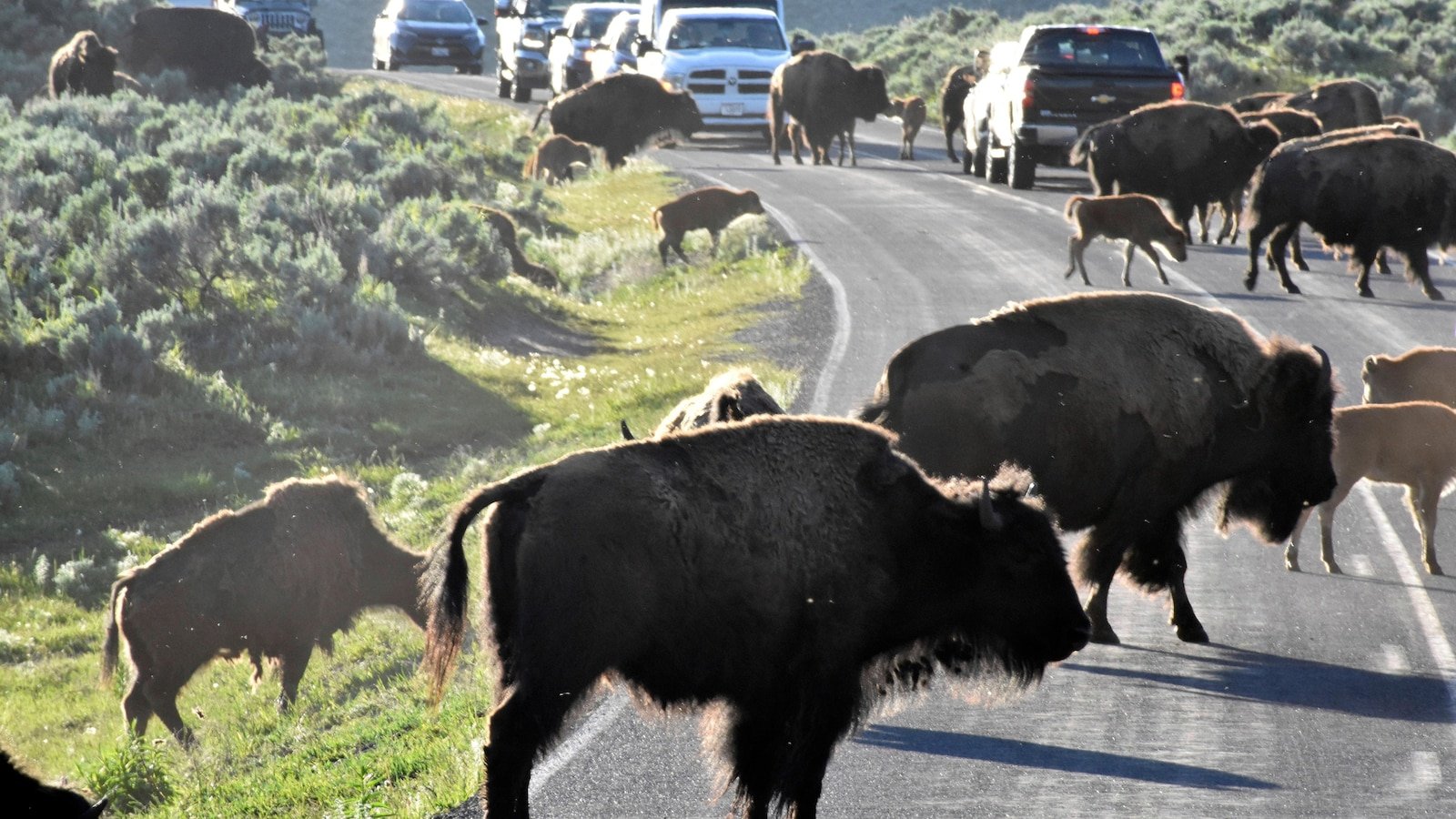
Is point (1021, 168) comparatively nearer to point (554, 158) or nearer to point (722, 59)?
point (722, 59)

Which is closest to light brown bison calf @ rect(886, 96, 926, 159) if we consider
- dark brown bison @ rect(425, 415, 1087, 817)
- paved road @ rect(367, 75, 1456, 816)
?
paved road @ rect(367, 75, 1456, 816)

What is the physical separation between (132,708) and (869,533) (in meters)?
5.09

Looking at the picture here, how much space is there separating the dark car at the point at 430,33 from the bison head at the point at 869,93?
19.6 metres

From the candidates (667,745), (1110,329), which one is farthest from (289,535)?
(1110,329)

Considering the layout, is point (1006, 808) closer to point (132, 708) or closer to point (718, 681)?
point (718, 681)

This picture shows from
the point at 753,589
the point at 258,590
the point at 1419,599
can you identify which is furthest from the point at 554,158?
the point at 753,589

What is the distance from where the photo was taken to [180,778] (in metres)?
7.91

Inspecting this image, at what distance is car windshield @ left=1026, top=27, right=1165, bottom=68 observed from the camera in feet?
85.9

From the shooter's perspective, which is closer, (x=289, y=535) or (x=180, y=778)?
(x=180, y=778)

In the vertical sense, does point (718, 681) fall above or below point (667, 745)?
above

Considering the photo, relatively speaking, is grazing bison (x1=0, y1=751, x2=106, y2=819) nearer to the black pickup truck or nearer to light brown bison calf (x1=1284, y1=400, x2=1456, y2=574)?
light brown bison calf (x1=1284, y1=400, x2=1456, y2=574)

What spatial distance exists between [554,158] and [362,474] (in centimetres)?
1981

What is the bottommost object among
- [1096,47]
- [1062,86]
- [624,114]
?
[624,114]

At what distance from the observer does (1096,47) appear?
26.4 m
